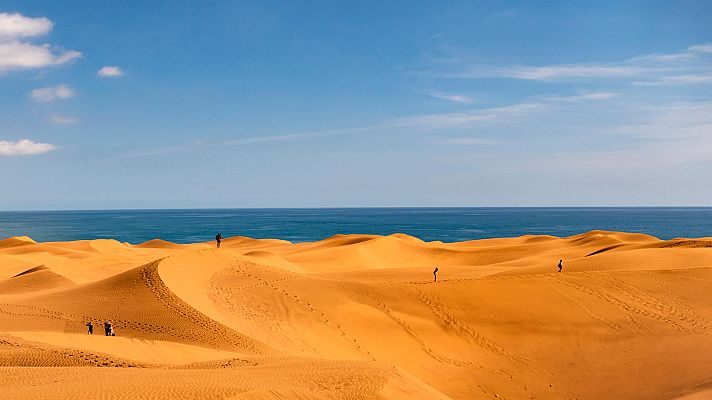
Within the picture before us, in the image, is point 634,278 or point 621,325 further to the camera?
point 634,278

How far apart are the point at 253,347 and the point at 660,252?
23528 millimetres

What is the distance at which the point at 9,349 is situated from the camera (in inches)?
521

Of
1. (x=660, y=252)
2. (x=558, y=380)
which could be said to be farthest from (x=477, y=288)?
(x=660, y=252)

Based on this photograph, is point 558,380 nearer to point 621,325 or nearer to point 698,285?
point 621,325

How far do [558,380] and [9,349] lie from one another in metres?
14.2

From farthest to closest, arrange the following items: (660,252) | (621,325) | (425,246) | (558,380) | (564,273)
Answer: (425,246), (660,252), (564,273), (621,325), (558,380)

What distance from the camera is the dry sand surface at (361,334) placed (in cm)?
1083

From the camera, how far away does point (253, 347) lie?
52.3 feet

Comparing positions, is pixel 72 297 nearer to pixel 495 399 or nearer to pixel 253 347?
pixel 253 347

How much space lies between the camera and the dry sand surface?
10.8 meters

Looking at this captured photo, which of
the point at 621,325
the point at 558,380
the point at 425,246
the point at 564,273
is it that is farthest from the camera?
the point at 425,246

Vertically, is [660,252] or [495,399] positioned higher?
[660,252]

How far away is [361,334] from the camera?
63.3 ft

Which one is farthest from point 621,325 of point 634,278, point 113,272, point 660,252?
point 113,272
